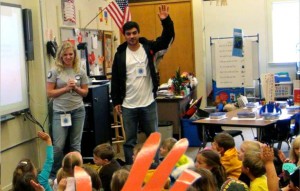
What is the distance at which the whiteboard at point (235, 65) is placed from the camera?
815 cm

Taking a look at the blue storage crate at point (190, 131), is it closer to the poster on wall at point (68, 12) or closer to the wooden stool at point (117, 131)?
the wooden stool at point (117, 131)

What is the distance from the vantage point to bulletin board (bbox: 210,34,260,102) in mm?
8156

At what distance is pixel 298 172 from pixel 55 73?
2.61m

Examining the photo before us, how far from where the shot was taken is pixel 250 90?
28.7 feet

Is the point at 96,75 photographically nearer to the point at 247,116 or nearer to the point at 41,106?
the point at 41,106

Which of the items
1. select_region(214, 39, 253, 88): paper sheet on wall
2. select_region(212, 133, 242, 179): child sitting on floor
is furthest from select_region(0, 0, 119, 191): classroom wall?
select_region(214, 39, 253, 88): paper sheet on wall

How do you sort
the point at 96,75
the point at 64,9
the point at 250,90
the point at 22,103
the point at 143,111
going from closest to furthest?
the point at 143,111, the point at 22,103, the point at 64,9, the point at 96,75, the point at 250,90

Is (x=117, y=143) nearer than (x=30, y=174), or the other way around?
(x=30, y=174)

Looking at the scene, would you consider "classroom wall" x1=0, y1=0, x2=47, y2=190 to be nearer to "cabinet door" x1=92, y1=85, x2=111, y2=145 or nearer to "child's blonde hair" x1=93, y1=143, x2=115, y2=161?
"cabinet door" x1=92, y1=85, x2=111, y2=145

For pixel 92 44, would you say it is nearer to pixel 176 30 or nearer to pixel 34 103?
pixel 34 103

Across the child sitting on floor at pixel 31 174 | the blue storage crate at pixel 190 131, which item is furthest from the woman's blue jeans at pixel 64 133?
the blue storage crate at pixel 190 131

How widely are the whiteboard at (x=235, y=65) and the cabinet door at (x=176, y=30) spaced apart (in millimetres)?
509

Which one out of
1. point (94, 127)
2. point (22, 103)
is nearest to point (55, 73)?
point (22, 103)

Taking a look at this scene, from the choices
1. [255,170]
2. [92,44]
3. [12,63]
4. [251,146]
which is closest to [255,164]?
[255,170]
